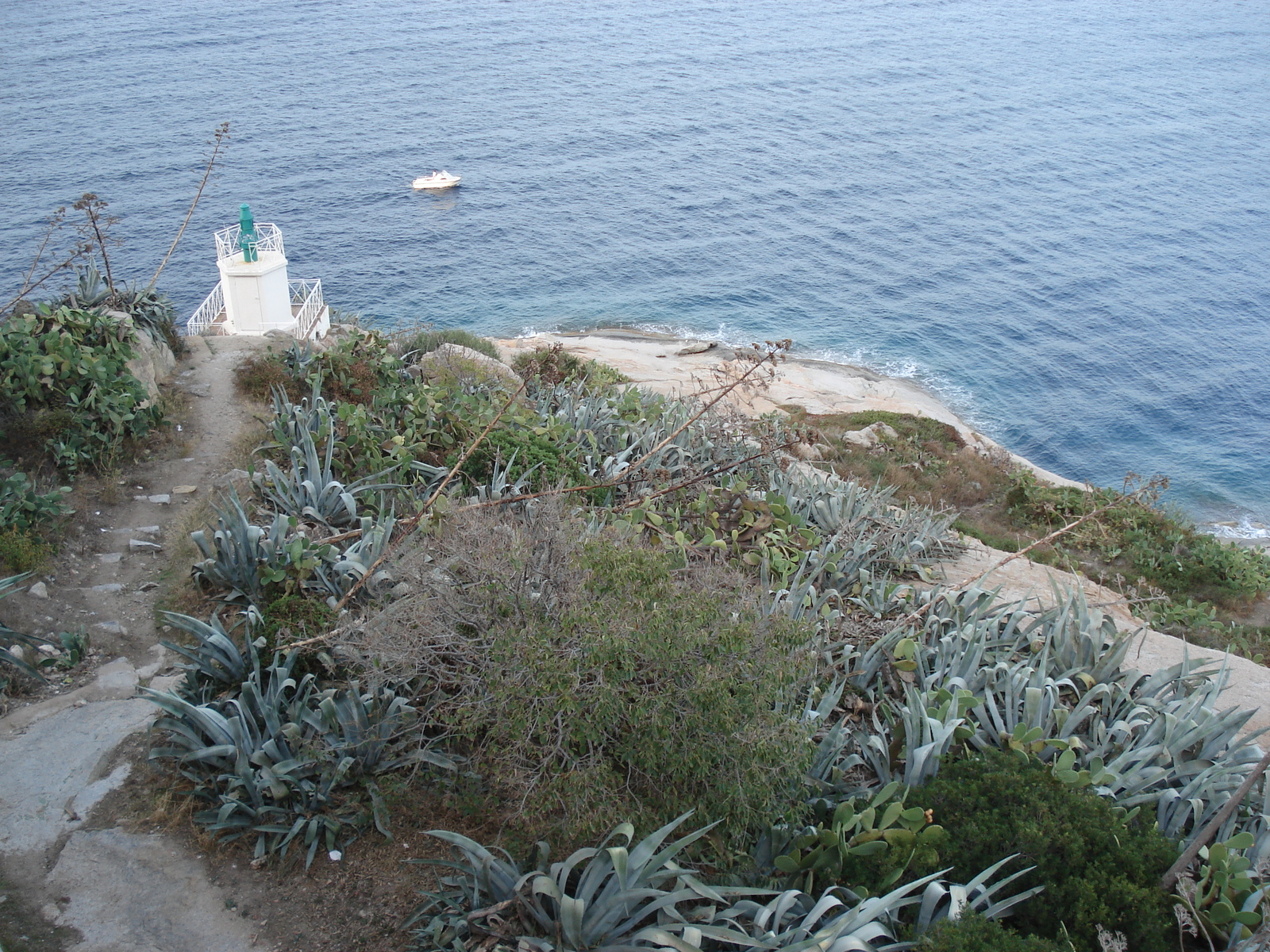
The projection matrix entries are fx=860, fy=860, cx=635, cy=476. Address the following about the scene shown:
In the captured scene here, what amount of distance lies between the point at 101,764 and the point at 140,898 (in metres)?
1.13

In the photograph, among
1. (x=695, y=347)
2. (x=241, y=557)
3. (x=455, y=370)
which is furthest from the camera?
(x=695, y=347)

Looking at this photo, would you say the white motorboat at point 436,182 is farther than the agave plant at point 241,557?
Yes

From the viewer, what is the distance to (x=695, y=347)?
110 feet

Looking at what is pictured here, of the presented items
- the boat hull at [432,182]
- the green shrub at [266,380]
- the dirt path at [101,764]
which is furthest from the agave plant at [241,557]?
the boat hull at [432,182]

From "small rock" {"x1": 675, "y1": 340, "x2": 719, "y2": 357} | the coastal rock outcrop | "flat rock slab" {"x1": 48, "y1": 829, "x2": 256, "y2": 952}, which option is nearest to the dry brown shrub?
"flat rock slab" {"x1": 48, "y1": 829, "x2": 256, "y2": 952}

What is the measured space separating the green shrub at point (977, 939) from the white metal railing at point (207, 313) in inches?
867

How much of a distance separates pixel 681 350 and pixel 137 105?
4351 centimetres

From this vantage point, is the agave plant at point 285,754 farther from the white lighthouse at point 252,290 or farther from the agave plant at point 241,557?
the white lighthouse at point 252,290

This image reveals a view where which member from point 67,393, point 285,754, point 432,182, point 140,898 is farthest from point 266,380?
point 432,182

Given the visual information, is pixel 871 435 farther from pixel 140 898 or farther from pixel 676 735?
pixel 140 898

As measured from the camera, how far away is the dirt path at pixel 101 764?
438cm

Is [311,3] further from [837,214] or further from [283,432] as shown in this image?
[283,432]

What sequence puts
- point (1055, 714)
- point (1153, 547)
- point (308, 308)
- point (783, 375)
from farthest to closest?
point (783, 375) < point (308, 308) < point (1153, 547) < point (1055, 714)

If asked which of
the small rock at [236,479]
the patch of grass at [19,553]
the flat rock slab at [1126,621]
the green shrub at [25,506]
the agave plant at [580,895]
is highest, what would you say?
the green shrub at [25,506]
